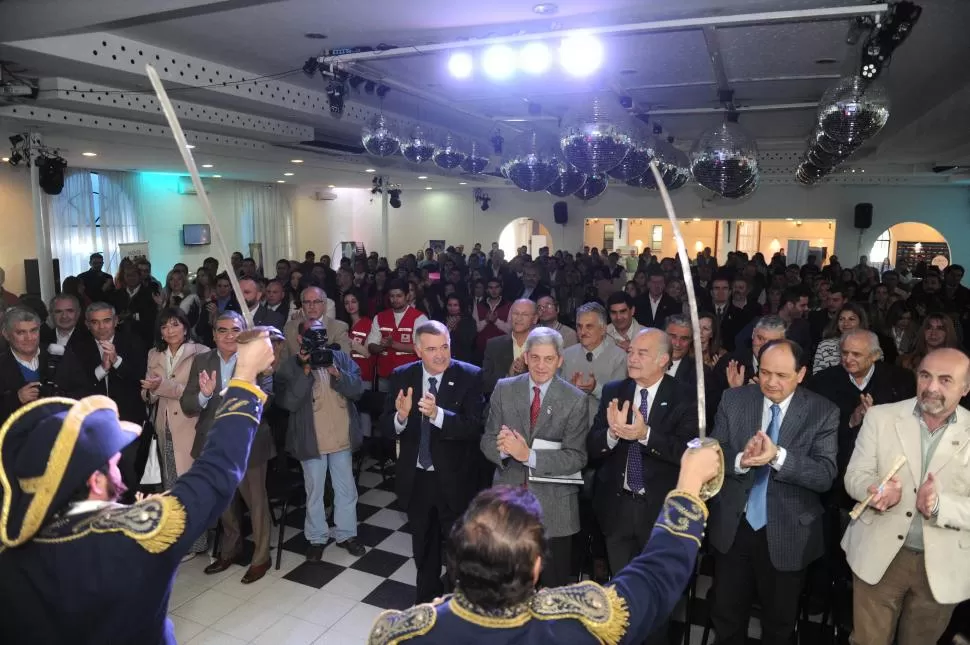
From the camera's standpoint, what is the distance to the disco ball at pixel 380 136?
4949 mm

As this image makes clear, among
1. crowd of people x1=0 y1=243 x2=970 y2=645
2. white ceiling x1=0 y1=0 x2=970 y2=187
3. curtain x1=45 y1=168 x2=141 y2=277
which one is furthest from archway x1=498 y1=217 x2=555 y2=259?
crowd of people x1=0 y1=243 x2=970 y2=645

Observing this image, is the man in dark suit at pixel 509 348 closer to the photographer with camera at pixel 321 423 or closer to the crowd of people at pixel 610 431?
the crowd of people at pixel 610 431

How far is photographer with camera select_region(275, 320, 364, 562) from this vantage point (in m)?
3.90

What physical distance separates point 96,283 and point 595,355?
6696 mm

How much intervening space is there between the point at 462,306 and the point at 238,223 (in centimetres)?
1078

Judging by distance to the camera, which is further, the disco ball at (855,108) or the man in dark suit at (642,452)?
the disco ball at (855,108)

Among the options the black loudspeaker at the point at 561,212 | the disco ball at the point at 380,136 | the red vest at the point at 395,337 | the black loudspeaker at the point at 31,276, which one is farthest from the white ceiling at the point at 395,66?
the black loudspeaker at the point at 561,212

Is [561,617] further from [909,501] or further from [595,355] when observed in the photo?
[595,355]

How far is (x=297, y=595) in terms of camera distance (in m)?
3.78

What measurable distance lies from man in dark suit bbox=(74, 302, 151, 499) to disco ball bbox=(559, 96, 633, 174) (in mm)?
3066

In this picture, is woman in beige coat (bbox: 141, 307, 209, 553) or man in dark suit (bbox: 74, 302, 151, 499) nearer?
woman in beige coat (bbox: 141, 307, 209, 553)

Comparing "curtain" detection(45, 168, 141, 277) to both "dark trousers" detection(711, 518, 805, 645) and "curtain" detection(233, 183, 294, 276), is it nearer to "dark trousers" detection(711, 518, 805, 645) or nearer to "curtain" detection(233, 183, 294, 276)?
"curtain" detection(233, 183, 294, 276)

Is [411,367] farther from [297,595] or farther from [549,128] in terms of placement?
[549,128]

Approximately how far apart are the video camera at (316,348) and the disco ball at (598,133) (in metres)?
1.83
